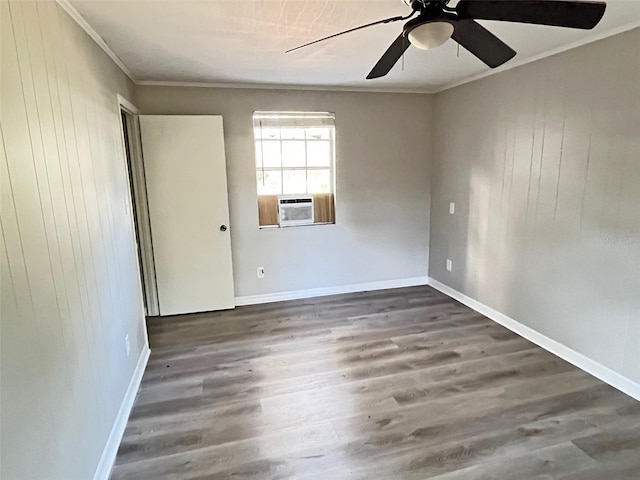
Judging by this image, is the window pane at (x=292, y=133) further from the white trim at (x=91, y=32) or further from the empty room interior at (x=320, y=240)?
the white trim at (x=91, y=32)

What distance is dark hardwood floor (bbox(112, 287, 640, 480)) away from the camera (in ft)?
6.12

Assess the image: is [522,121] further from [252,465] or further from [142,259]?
[142,259]

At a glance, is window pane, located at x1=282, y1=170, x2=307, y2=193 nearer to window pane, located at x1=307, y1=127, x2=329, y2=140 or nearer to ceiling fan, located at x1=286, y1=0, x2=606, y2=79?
window pane, located at x1=307, y1=127, x2=329, y2=140

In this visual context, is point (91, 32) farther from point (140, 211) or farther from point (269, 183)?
point (269, 183)

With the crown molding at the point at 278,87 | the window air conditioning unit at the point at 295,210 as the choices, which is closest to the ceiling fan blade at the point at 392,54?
the crown molding at the point at 278,87

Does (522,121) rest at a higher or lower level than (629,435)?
higher

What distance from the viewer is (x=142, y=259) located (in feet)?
11.9

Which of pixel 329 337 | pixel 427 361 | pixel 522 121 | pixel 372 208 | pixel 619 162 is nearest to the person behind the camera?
pixel 619 162

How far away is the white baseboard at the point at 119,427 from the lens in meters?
1.79

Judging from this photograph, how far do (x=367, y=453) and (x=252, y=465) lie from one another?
59 centimetres

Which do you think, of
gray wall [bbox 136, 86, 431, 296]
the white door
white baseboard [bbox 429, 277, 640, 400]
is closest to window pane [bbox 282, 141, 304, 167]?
gray wall [bbox 136, 86, 431, 296]

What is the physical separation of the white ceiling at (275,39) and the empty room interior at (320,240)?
0.02 metres

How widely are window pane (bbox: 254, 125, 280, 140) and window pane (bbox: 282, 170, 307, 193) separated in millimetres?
373

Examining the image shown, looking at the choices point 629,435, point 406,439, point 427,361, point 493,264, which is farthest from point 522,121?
point 406,439
